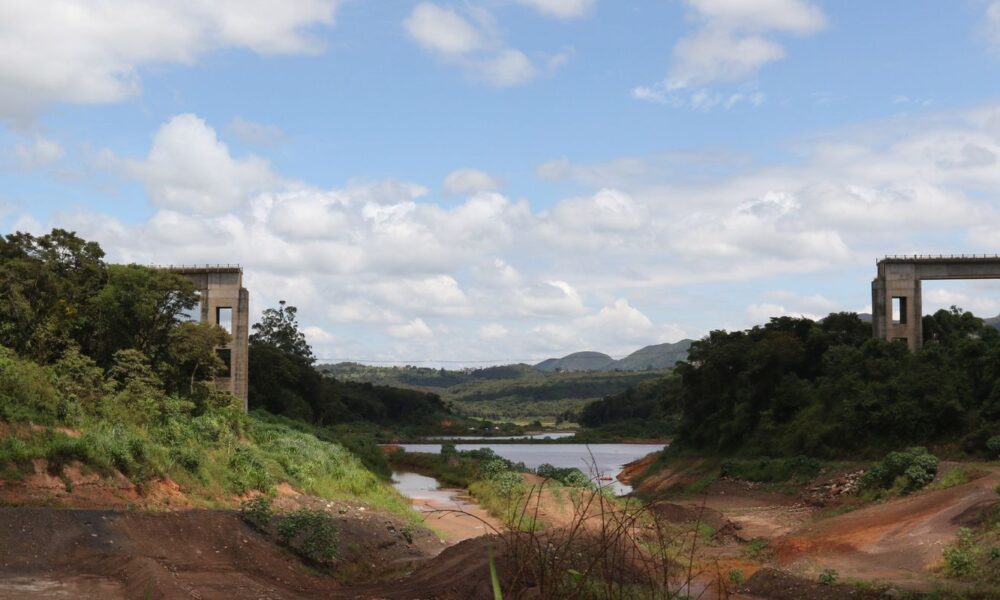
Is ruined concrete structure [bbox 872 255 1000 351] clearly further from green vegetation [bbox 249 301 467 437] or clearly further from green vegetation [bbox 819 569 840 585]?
green vegetation [bbox 249 301 467 437]

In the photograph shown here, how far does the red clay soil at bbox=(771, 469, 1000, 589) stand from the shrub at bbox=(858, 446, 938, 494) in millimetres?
1339

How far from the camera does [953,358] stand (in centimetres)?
4197

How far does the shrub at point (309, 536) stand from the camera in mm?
22500

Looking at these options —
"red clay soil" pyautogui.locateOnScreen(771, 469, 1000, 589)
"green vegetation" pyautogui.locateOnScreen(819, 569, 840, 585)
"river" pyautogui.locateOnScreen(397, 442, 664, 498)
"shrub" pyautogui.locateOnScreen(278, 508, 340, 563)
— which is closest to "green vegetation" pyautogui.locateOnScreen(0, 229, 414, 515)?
"shrub" pyautogui.locateOnScreen(278, 508, 340, 563)

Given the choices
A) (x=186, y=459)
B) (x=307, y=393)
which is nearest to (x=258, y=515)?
(x=186, y=459)

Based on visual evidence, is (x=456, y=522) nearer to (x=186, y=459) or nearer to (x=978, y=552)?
(x=186, y=459)

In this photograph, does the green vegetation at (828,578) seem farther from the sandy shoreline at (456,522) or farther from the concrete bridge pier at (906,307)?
the concrete bridge pier at (906,307)

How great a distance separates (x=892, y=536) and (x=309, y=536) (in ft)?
52.0

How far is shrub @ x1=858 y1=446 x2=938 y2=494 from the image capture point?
32.9 meters

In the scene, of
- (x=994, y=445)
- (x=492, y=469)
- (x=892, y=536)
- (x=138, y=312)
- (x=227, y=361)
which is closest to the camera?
(x=892, y=536)

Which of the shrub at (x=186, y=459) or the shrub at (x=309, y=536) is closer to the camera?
the shrub at (x=309, y=536)

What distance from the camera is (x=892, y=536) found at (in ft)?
87.9

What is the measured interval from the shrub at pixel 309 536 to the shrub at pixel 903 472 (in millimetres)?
20257

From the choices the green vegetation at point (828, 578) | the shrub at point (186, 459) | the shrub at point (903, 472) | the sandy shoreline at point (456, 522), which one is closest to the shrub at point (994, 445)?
the shrub at point (903, 472)
